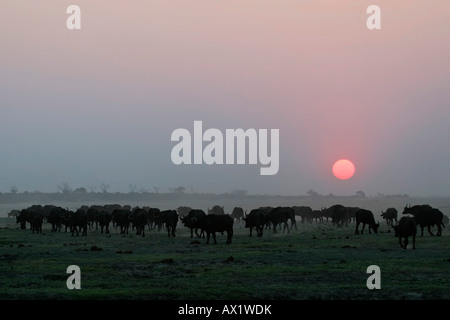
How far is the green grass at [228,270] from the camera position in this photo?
19.3 metres

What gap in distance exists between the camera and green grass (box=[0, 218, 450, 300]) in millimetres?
19297

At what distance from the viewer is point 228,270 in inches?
977

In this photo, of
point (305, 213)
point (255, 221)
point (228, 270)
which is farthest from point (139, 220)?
point (305, 213)

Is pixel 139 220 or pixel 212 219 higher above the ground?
pixel 212 219

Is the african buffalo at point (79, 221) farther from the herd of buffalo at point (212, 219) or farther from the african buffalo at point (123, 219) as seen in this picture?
the african buffalo at point (123, 219)

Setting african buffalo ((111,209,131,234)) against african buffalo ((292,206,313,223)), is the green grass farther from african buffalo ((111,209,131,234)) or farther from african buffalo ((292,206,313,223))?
african buffalo ((292,206,313,223))

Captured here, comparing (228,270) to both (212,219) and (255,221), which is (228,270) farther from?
(255,221)

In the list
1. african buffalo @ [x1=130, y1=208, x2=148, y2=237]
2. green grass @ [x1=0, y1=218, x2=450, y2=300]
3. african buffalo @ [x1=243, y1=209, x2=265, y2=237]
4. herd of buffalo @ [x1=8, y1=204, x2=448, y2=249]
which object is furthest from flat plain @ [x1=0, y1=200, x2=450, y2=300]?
african buffalo @ [x1=130, y1=208, x2=148, y2=237]
